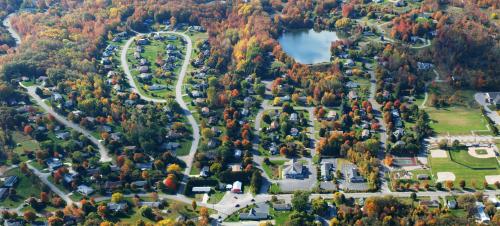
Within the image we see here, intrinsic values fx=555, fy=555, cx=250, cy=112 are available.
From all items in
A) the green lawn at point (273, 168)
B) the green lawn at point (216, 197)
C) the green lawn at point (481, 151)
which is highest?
the green lawn at point (481, 151)

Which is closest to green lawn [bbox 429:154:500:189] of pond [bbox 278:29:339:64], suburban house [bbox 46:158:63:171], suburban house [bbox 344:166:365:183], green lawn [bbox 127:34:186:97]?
suburban house [bbox 344:166:365:183]

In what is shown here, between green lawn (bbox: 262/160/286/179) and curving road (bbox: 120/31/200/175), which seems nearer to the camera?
green lawn (bbox: 262/160/286/179)

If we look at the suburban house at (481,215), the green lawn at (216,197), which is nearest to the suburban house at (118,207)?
the green lawn at (216,197)

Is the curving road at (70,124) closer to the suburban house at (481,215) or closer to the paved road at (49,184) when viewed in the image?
the paved road at (49,184)

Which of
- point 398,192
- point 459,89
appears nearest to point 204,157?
point 398,192

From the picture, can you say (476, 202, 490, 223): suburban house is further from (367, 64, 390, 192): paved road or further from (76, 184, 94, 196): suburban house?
(76, 184, 94, 196): suburban house

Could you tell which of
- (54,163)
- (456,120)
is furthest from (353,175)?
(54,163)

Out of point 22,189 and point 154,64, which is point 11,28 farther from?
point 22,189
